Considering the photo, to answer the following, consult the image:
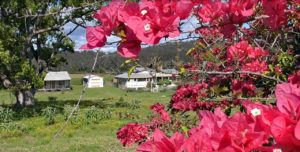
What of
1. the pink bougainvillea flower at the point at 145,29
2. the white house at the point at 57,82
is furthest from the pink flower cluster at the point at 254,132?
the white house at the point at 57,82

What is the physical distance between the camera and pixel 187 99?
11.5 feet

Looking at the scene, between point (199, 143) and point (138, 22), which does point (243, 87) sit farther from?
point (199, 143)

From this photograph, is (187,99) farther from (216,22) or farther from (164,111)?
(216,22)

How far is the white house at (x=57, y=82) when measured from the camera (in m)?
49.1

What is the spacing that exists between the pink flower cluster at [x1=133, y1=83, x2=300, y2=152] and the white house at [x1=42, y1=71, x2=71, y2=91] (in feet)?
159

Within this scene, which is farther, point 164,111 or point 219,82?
point 164,111

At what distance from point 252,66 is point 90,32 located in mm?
2030

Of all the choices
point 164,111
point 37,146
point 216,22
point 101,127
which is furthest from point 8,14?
point 216,22

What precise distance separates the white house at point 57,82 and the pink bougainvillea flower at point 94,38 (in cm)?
4822

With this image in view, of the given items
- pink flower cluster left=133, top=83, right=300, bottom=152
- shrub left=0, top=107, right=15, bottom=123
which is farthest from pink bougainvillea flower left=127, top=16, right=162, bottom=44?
shrub left=0, top=107, right=15, bottom=123

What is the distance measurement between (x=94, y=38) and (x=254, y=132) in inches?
18.1

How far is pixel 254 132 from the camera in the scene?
0.66 metres

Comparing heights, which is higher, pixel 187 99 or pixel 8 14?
pixel 8 14

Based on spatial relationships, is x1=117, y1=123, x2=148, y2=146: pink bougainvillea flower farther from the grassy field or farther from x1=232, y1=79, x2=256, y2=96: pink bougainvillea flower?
the grassy field
